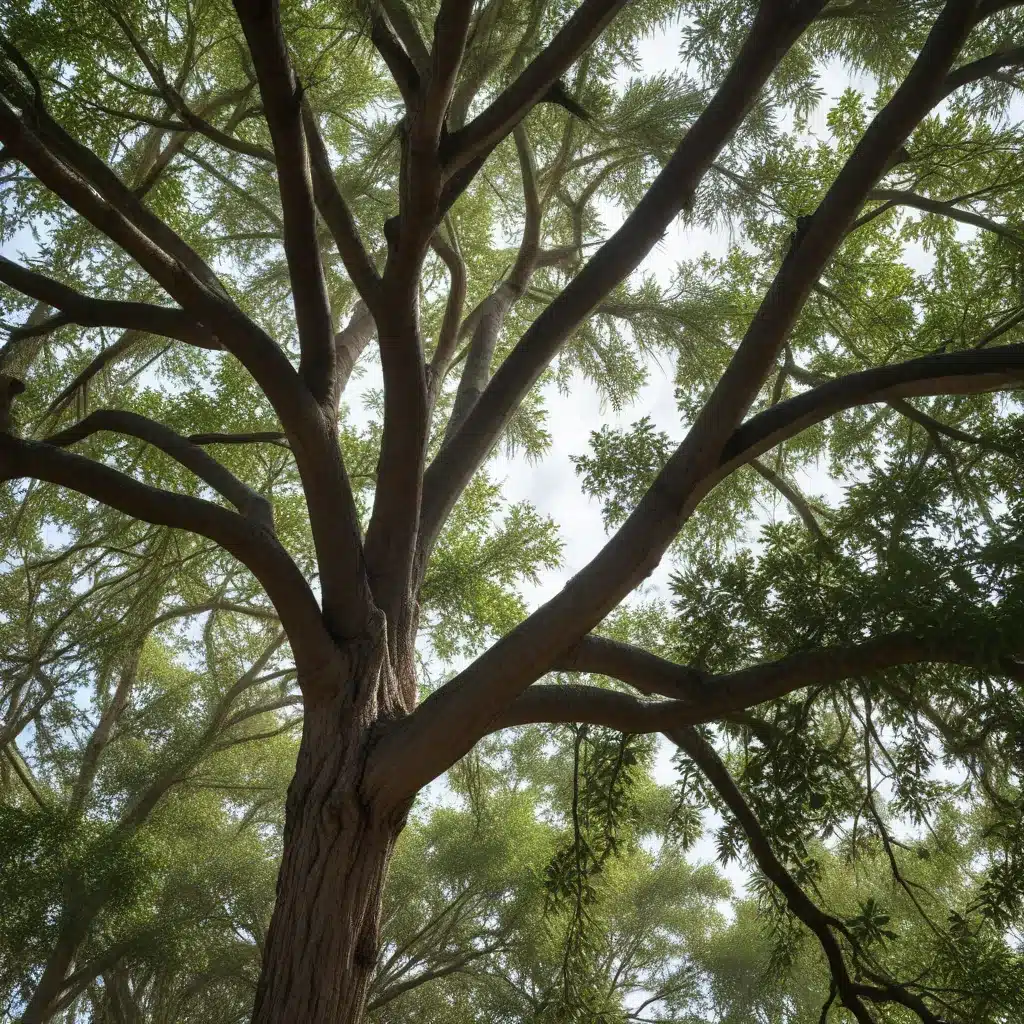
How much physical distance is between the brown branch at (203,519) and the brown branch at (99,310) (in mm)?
533

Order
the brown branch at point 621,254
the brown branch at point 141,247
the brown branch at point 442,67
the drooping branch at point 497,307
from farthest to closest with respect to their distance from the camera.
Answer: the drooping branch at point 497,307, the brown branch at point 621,254, the brown branch at point 141,247, the brown branch at point 442,67

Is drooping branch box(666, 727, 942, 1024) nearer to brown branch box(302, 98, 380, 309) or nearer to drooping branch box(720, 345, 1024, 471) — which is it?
drooping branch box(720, 345, 1024, 471)

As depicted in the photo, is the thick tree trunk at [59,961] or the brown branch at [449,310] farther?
the thick tree trunk at [59,961]

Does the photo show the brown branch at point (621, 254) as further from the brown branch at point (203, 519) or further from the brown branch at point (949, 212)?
the brown branch at point (949, 212)

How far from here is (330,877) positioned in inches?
94.7

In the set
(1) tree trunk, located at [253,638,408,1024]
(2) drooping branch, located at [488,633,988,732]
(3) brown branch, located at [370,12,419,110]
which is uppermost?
(3) brown branch, located at [370,12,419,110]

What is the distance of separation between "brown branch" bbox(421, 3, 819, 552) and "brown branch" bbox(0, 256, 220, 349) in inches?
49.2

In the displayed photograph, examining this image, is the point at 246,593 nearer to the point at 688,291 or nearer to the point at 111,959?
the point at 111,959

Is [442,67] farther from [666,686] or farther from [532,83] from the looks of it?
[666,686]

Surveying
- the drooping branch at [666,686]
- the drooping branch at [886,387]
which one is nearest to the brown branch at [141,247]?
the drooping branch at [666,686]

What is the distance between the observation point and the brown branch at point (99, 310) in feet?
8.79

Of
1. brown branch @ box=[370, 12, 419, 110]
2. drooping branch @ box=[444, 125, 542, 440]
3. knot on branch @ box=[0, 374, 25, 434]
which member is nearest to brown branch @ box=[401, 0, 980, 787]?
brown branch @ box=[370, 12, 419, 110]

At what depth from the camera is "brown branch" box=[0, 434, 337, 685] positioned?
8.33 feet

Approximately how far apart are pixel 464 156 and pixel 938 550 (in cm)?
206
